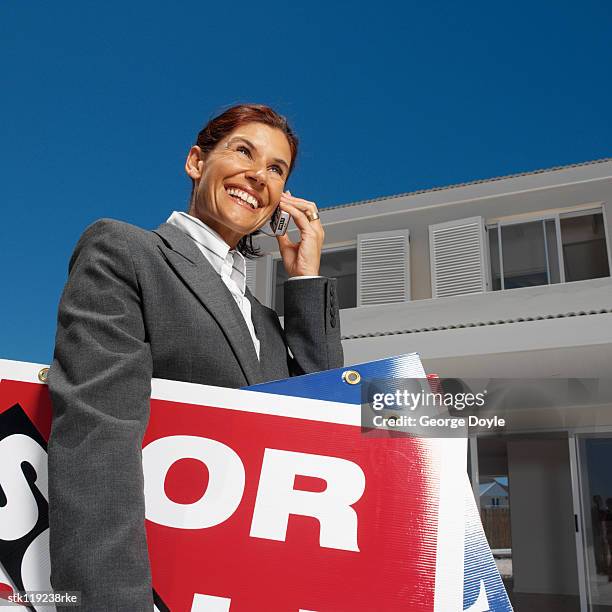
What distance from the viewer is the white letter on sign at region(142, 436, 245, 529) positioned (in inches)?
35.4

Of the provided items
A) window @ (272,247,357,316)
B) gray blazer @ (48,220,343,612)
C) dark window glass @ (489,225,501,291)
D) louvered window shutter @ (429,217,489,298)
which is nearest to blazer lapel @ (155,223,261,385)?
gray blazer @ (48,220,343,612)

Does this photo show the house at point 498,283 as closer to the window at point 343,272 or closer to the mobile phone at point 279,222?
the window at point 343,272

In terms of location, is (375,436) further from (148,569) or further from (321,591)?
(148,569)

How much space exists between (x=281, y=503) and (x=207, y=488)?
0.10 meters

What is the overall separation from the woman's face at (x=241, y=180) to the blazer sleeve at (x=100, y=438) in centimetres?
26

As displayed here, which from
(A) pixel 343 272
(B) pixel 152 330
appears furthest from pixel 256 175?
(A) pixel 343 272

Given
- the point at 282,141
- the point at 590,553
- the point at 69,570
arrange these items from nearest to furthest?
the point at 69,570 < the point at 282,141 < the point at 590,553

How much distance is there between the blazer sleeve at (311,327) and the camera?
1.25 metres

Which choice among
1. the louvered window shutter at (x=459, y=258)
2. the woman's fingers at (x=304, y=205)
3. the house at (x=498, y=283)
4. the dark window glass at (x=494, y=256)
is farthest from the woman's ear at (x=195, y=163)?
the dark window glass at (x=494, y=256)

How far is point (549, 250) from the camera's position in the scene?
9.70 m

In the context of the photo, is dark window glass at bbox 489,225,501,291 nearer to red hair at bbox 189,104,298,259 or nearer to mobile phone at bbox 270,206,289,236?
mobile phone at bbox 270,206,289,236

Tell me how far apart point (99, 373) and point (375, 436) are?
0.38m

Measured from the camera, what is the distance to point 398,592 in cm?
87

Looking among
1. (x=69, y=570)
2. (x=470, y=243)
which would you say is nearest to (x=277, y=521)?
→ (x=69, y=570)
